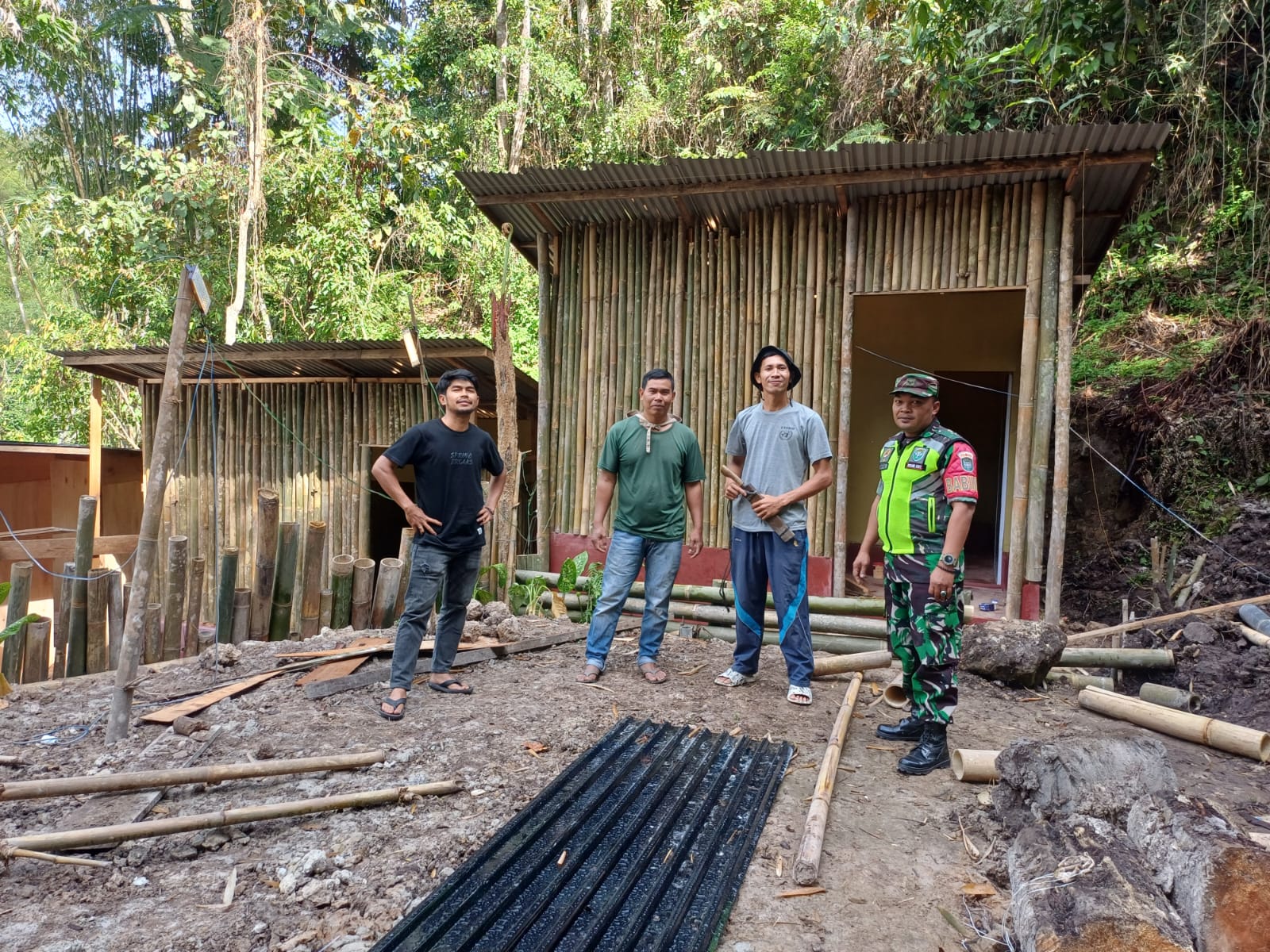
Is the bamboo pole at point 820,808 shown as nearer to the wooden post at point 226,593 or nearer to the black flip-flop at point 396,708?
the black flip-flop at point 396,708

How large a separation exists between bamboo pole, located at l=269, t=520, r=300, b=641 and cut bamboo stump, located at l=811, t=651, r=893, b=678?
3.82 meters

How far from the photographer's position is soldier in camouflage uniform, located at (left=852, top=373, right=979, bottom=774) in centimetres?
322

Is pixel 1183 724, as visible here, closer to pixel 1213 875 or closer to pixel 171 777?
pixel 1213 875

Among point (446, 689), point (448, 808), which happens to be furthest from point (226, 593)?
point (448, 808)

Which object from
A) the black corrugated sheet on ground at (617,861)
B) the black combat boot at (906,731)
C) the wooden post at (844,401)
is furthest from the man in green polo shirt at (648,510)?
the wooden post at (844,401)

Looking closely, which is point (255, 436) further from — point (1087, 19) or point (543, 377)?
point (1087, 19)

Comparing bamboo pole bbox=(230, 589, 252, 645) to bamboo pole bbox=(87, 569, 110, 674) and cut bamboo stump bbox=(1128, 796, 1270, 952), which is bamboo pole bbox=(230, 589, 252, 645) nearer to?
bamboo pole bbox=(87, 569, 110, 674)

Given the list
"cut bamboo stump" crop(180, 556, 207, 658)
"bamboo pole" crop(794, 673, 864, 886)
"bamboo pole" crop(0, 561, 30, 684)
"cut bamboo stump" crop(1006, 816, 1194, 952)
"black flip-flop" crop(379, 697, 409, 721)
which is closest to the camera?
"cut bamboo stump" crop(1006, 816, 1194, 952)

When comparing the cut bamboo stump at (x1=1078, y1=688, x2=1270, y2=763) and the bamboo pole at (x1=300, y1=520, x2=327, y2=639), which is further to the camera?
the bamboo pole at (x1=300, y1=520, x2=327, y2=639)


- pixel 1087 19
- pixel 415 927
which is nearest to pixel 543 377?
pixel 415 927

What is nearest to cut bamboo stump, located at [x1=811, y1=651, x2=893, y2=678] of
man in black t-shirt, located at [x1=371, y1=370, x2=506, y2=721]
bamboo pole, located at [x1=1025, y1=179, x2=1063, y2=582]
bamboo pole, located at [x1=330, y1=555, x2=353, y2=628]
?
bamboo pole, located at [x1=1025, y1=179, x2=1063, y2=582]

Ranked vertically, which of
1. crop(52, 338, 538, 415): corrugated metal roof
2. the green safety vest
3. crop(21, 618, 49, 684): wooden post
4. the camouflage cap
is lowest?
crop(21, 618, 49, 684): wooden post

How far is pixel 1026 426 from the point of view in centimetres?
562

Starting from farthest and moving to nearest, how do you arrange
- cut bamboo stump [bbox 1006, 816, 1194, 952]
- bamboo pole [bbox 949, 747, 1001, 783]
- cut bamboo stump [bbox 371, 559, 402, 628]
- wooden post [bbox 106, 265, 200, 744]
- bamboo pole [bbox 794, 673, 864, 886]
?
1. cut bamboo stump [bbox 371, 559, 402, 628]
2. wooden post [bbox 106, 265, 200, 744]
3. bamboo pole [bbox 949, 747, 1001, 783]
4. bamboo pole [bbox 794, 673, 864, 886]
5. cut bamboo stump [bbox 1006, 816, 1194, 952]
